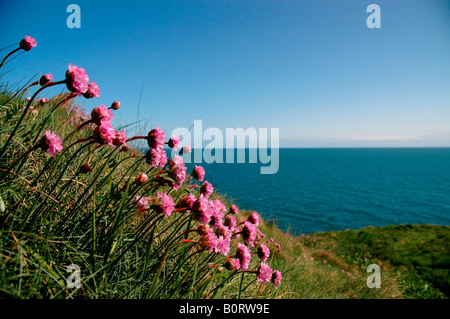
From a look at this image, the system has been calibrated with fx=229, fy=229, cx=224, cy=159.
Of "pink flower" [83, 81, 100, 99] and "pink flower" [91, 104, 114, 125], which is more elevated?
"pink flower" [83, 81, 100, 99]

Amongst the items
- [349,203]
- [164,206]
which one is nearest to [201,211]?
[164,206]

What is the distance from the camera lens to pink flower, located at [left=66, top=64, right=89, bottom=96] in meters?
1.33

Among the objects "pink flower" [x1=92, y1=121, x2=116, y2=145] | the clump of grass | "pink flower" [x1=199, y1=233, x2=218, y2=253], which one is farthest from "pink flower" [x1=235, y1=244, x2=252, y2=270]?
"pink flower" [x1=92, y1=121, x2=116, y2=145]

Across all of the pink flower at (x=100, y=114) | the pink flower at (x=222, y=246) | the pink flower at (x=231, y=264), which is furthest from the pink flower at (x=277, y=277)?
the pink flower at (x=100, y=114)

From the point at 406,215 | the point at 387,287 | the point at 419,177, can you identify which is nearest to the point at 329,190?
the point at 406,215

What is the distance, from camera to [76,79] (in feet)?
4.37

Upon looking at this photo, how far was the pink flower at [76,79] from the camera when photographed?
1328mm

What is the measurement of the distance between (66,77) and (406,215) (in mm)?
51745

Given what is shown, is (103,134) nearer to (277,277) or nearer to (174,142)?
(174,142)

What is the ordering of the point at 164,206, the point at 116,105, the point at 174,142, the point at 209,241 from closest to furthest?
the point at 164,206, the point at 209,241, the point at 174,142, the point at 116,105

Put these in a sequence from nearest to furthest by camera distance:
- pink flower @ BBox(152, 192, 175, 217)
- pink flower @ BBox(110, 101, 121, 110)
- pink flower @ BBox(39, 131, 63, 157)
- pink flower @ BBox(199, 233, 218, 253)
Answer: pink flower @ BBox(39, 131, 63, 157), pink flower @ BBox(152, 192, 175, 217), pink flower @ BBox(199, 233, 218, 253), pink flower @ BBox(110, 101, 121, 110)

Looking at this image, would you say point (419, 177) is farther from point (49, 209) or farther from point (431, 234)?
point (49, 209)

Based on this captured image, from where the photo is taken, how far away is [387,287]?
581cm

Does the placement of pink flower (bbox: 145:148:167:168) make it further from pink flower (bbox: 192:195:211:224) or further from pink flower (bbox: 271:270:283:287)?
pink flower (bbox: 271:270:283:287)
